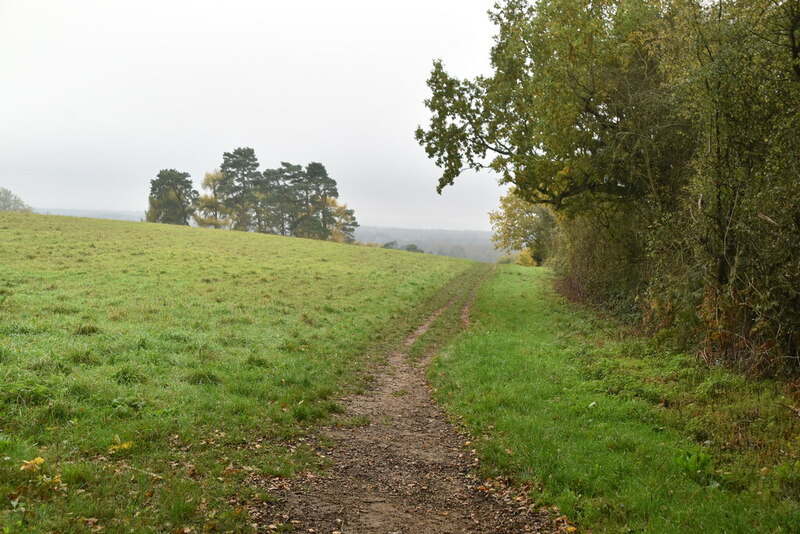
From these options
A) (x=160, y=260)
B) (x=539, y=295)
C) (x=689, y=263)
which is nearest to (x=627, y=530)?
(x=689, y=263)

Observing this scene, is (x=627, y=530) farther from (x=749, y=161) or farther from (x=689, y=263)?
(x=689, y=263)

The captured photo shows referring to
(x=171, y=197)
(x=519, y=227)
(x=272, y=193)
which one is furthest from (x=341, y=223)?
(x=519, y=227)

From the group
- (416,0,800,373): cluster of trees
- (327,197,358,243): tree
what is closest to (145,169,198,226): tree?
(327,197,358,243): tree

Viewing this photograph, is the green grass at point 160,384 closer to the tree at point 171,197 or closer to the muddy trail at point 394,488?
the muddy trail at point 394,488

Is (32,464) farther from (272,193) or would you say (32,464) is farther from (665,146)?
(272,193)

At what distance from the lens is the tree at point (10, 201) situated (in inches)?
4791

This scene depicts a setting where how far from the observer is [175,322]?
49.5ft

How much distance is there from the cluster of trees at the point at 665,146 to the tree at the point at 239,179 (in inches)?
2952

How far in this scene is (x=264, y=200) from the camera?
293ft

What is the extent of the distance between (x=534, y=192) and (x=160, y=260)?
21880 mm

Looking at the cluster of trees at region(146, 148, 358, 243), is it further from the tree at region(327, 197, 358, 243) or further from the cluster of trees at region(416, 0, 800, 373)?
the cluster of trees at region(416, 0, 800, 373)

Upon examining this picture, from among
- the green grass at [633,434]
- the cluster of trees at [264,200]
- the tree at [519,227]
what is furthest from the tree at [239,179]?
the green grass at [633,434]

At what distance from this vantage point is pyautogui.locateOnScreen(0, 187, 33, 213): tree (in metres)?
122

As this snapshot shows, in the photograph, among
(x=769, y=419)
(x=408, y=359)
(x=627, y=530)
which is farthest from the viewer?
(x=408, y=359)
